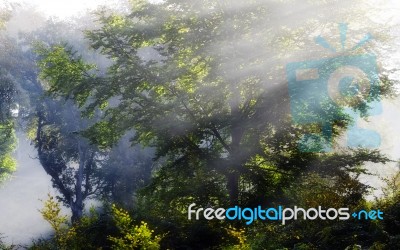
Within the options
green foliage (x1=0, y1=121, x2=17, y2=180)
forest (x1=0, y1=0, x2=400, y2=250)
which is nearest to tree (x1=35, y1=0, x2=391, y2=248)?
forest (x1=0, y1=0, x2=400, y2=250)

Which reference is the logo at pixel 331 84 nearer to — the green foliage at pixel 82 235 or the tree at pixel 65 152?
the green foliage at pixel 82 235

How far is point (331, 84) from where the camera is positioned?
8.61 metres

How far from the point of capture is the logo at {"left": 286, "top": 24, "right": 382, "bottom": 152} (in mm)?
8422

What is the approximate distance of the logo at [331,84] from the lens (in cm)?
842

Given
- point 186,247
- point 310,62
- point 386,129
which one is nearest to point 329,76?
point 310,62

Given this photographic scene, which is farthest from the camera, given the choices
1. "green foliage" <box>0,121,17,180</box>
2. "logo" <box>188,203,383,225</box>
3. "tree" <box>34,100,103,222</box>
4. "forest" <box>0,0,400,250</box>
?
"tree" <box>34,100,103,222</box>

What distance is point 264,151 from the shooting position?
10.6 m

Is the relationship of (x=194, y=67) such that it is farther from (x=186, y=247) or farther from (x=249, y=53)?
(x=186, y=247)

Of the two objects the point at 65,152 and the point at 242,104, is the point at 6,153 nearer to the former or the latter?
the point at 65,152

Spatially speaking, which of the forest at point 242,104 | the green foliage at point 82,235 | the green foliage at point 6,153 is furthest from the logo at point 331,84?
the green foliage at point 6,153

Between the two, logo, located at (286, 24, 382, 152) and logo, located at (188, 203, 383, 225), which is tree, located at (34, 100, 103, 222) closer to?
logo, located at (188, 203, 383, 225)

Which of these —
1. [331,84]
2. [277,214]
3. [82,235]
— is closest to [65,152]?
[82,235]

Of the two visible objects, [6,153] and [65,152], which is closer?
[6,153]

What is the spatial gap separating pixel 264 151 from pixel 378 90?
3460 millimetres
